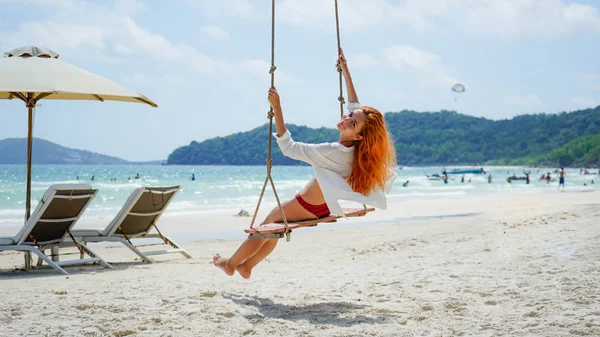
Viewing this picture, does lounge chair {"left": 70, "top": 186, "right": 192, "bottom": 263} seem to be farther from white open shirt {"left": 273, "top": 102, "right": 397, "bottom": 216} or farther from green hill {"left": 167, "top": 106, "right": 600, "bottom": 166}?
green hill {"left": 167, "top": 106, "right": 600, "bottom": 166}

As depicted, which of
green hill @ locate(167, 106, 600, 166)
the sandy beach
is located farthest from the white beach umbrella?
green hill @ locate(167, 106, 600, 166)

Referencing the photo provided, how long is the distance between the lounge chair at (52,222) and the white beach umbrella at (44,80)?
42 cm

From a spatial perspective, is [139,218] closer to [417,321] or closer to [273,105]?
[273,105]

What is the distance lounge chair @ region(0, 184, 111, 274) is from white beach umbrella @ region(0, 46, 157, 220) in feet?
1.37

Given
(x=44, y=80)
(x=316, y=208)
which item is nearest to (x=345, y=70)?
(x=316, y=208)

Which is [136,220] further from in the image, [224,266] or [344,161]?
[344,161]

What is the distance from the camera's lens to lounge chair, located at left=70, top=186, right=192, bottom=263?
21.5 ft

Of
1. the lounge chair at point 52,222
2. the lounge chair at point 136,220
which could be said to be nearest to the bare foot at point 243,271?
the lounge chair at point 52,222

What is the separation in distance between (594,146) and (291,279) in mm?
102612

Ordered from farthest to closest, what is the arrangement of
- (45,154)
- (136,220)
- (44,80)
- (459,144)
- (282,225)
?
1. (45,154)
2. (459,144)
3. (136,220)
4. (44,80)
5. (282,225)

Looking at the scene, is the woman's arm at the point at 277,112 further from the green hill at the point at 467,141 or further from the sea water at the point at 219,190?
the green hill at the point at 467,141

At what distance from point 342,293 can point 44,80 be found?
10.9 ft

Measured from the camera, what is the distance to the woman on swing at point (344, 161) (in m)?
4.01

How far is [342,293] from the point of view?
15.7 ft
